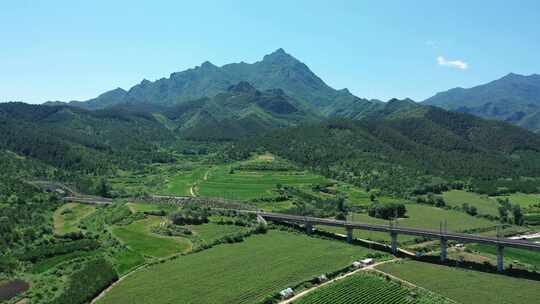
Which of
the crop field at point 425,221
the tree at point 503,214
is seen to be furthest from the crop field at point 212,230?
the tree at point 503,214

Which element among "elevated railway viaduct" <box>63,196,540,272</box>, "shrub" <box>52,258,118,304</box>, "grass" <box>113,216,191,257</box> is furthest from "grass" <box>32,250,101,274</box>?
"elevated railway viaduct" <box>63,196,540,272</box>

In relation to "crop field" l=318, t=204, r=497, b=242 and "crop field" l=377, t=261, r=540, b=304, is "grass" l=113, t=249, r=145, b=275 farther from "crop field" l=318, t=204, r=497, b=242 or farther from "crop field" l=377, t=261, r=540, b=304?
"crop field" l=318, t=204, r=497, b=242

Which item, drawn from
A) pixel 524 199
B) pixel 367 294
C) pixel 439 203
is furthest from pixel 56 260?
pixel 524 199

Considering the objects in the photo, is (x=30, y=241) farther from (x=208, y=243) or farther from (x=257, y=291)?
(x=257, y=291)

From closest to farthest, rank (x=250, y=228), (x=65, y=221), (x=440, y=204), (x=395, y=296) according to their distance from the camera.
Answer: (x=395, y=296)
(x=250, y=228)
(x=65, y=221)
(x=440, y=204)

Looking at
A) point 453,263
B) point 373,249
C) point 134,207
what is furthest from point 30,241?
point 453,263

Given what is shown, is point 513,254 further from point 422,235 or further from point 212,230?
point 212,230

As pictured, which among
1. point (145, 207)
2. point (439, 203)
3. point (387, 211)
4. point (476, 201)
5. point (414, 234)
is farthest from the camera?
point (476, 201)
